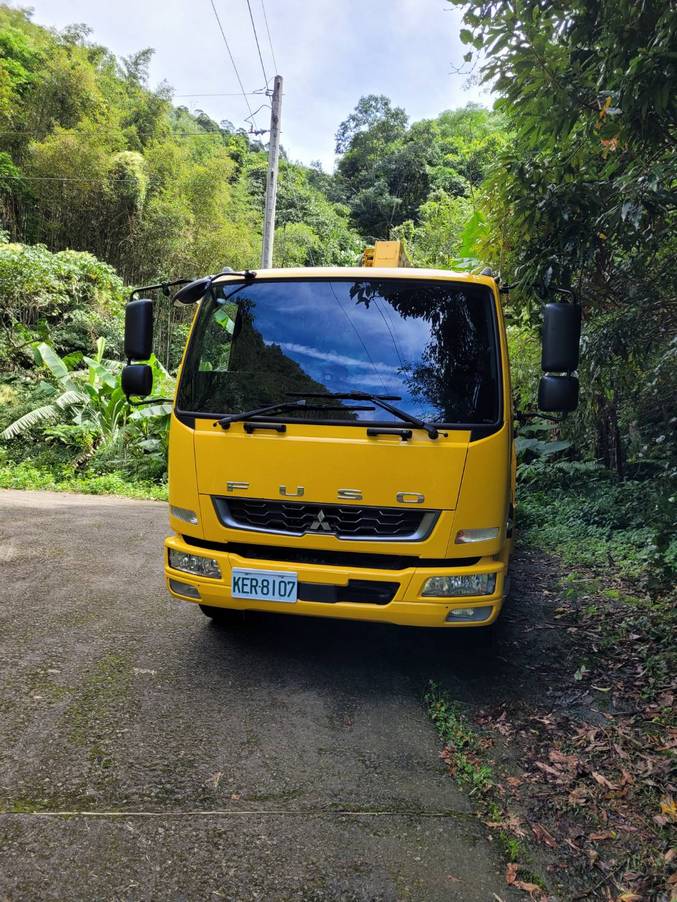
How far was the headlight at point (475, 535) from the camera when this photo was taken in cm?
311

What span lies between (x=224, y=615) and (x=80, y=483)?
7894 millimetres

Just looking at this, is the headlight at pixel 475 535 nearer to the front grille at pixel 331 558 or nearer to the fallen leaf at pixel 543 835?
the front grille at pixel 331 558

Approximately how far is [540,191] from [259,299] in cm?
209

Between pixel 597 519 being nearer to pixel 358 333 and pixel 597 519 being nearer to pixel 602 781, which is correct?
pixel 358 333

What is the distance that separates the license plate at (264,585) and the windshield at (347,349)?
31.5 inches

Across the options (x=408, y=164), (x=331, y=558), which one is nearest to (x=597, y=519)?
(x=331, y=558)

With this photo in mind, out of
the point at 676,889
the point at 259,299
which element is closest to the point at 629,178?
the point at 259,299

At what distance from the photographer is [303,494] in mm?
3176

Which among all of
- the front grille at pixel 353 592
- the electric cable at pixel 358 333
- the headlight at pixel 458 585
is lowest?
the front grille at pixel 353 592

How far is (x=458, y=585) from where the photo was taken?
314 cm

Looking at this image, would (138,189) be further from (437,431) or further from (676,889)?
(676,889)

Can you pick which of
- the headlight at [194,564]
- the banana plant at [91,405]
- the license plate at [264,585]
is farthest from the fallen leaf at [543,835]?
the banana plant at [91,405]

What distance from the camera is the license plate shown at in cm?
321

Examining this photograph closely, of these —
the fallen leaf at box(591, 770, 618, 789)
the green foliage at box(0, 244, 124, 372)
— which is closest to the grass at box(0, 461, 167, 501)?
the green foliage at box(0, 244, 124, 372)
